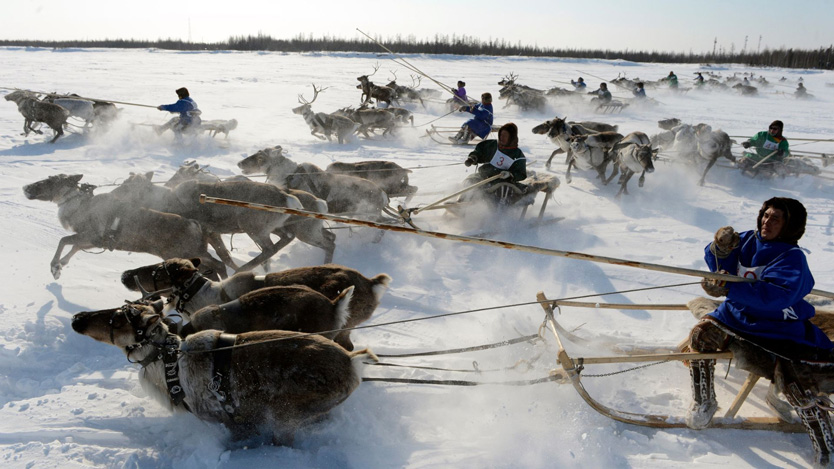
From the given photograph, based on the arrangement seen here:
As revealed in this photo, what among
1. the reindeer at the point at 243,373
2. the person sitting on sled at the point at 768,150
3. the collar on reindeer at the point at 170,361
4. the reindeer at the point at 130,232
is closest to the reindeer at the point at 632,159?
the person sitting on sled at the point at 768,150

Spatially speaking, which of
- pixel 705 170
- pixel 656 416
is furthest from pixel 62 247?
pixel 705 170

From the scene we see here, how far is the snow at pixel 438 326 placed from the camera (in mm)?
3221

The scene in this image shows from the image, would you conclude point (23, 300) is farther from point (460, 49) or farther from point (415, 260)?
point (460, 49)

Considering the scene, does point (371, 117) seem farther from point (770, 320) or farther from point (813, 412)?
point (813, 412)

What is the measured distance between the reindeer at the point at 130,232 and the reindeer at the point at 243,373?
2273 mm

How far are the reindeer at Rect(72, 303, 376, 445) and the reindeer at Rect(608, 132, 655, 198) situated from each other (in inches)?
300

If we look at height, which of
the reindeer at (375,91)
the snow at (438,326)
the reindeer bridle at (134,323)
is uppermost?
the reindeer at (375,91)

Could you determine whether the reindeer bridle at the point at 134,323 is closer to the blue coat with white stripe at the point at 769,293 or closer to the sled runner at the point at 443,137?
the blue coat with white stripe at the point at 769,293

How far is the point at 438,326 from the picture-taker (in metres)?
4.94

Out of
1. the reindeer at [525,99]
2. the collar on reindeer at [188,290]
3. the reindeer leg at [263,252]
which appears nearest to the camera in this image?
the collar on reindeer at [188,290]

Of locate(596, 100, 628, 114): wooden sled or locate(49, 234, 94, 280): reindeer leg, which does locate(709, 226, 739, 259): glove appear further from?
locate(596, 100, 628, 114): wooden sled

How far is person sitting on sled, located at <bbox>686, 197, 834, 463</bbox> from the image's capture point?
2967 millimetres

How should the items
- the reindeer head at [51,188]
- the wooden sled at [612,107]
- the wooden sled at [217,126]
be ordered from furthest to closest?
the wooden sled at [612,107] < the wooden sled at [217,126] < the reindeer head at [51,188]

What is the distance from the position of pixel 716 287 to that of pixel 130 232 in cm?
538
